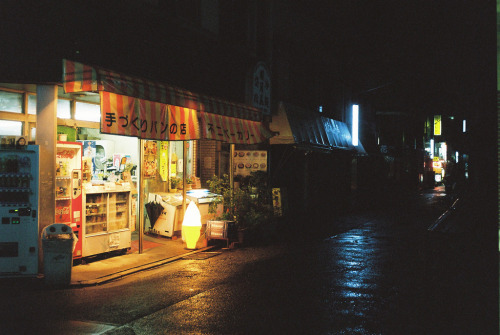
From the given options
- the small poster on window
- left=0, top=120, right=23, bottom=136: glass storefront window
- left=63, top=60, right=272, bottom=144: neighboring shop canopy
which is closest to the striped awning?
left=63, top=60, right=272, bottom=144: neighboring shop canopy

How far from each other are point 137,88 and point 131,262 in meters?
4.21

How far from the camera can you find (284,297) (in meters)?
7.73

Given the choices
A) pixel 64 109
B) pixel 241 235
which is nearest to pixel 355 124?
pixel 241 235

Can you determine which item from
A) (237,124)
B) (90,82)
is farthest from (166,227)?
(90,82)

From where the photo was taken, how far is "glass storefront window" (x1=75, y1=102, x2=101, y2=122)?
475 inches

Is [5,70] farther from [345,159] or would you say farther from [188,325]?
[345,159]

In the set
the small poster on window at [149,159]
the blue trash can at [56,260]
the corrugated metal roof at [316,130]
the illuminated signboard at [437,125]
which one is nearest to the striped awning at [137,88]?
the small poster on window at [149,159]

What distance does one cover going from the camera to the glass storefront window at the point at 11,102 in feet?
33.3

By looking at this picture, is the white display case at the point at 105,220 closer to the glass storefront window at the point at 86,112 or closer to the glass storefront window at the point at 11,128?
the glass storefront window at the point at 11,128

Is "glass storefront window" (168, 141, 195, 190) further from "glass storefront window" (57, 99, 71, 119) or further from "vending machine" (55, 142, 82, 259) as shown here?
"vending machine" (55, 142, 82, 259)

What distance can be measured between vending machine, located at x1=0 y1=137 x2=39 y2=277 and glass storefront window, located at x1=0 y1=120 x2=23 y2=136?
56.4 inches

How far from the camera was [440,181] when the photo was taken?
2579 inches

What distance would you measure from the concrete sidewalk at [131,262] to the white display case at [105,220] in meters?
0.36

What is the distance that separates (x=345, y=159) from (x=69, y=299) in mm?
24000
